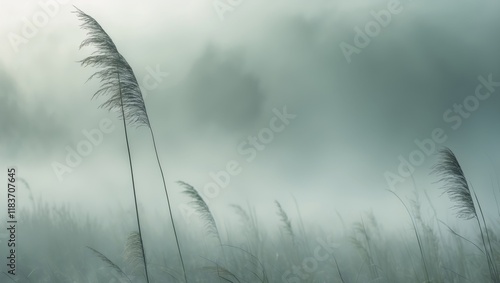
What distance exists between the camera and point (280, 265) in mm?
7469

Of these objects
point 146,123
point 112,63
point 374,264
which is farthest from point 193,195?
point 374,264

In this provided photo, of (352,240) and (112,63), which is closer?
(112,63)

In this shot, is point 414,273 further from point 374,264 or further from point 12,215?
point 12,215

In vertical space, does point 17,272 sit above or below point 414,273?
above

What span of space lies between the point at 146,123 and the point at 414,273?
412cm

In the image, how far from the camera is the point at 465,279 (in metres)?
6.41

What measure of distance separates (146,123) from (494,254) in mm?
4760

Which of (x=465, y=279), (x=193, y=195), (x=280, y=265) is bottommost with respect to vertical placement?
(x=465, y=279)

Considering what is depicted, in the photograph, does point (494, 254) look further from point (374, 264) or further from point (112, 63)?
point (112, 63)

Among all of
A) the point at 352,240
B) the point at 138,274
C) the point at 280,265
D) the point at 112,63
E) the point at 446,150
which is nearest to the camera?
the point at 112,63

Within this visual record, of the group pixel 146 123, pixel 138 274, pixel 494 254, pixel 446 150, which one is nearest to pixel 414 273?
pixel 494 254

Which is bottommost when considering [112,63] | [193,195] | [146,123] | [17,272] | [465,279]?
[465,279]

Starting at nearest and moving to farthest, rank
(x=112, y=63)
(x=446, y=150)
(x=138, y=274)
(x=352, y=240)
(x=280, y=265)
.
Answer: (x=112, y=63), (x=446, y=150), (x=138, y=274), (x=352, y=240), (x=280, y=265)

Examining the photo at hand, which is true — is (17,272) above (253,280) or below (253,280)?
above
